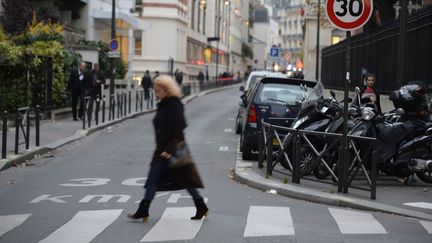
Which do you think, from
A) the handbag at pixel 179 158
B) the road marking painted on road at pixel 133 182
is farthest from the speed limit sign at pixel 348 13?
the road marking painted on road at pixel 133 182

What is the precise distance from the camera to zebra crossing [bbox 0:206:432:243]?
7943 mm

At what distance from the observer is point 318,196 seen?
10.4 metres

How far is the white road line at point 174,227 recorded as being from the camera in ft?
25.7

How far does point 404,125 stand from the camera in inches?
458

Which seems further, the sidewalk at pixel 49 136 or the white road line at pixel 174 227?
→ the sidewalk at pixel 49 136

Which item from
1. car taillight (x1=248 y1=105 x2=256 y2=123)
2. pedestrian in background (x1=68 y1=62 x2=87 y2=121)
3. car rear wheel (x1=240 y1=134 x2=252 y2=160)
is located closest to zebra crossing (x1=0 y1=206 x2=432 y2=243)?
car rear wheel (x1=240 y1=134 x2=252 y2=160)

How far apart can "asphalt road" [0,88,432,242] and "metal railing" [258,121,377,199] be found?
0.69 meters

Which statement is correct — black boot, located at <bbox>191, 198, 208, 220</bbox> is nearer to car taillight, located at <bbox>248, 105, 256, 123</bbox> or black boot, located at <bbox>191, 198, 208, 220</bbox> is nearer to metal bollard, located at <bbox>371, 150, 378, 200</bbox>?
metal bollard, located at <bbox>371, 150, 378, 200</bbox>

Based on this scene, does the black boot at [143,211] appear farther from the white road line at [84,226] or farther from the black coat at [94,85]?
the black coat at [94,85]

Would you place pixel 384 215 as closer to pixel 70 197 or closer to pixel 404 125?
pixel 404 125

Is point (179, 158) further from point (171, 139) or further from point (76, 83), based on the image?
point (76, 83)

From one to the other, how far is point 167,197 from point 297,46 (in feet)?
408

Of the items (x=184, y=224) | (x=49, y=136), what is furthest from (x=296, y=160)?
(x=49, y=136)

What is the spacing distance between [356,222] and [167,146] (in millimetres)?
2473
